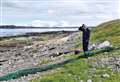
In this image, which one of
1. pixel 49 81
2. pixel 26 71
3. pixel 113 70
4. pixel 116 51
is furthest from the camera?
pixel 116 51

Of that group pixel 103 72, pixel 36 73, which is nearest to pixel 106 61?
pixel 103 72

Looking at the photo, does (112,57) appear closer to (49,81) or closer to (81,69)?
(81,69)

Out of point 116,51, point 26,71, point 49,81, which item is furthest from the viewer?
point 116,51

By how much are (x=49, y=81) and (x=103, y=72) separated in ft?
16.8

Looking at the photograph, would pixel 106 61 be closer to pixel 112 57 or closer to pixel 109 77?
pixel 112 57

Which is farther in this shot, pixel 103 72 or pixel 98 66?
pixel 98 66

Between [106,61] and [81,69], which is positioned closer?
[81,69]

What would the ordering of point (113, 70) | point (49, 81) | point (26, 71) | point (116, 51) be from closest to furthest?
point (49, 81)
point (113, 70)
point (26, 71)
point (116, 51)

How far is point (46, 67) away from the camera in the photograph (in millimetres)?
37938

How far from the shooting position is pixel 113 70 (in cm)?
3481

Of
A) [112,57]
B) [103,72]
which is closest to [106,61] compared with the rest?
[112,57]

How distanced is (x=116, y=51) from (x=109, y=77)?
9.36m

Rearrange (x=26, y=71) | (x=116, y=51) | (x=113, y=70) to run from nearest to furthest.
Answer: (x=113, y=70), (x=26, y=71), (x=116, y=51)

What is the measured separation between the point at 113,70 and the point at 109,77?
2053 millimetres
